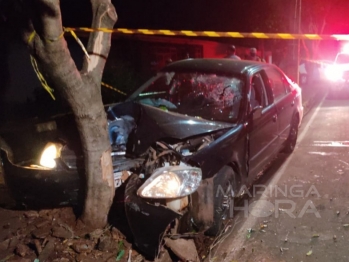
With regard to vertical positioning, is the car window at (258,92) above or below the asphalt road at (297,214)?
above

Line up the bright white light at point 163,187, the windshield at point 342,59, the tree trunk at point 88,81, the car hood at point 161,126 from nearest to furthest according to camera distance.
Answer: the tree trunk at point 88,81 → the bright white light at point 163,187 → the car hood at point 161,126 → the windshield at point 342,59

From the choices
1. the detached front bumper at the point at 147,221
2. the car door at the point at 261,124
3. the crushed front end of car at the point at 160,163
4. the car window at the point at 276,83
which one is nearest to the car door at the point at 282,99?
the car window at the point at 276,83

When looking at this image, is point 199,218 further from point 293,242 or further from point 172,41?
point 172,41

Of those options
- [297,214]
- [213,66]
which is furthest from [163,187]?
[213,66]

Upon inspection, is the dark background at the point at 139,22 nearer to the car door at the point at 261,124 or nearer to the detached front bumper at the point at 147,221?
the detached front bumper at the point at 147,221

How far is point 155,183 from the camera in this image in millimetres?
3564

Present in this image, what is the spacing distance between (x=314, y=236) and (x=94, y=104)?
2.61 meters

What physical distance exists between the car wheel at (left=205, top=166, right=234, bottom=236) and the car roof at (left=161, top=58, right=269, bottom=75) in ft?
5.08

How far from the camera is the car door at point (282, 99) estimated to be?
6.02 m

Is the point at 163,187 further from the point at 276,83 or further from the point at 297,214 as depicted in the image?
the point at 276,83

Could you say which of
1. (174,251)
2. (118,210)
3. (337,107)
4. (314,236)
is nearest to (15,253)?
(118,210)

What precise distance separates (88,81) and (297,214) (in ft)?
9.25

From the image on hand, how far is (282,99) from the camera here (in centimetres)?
623

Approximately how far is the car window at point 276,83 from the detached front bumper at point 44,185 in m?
3.23
